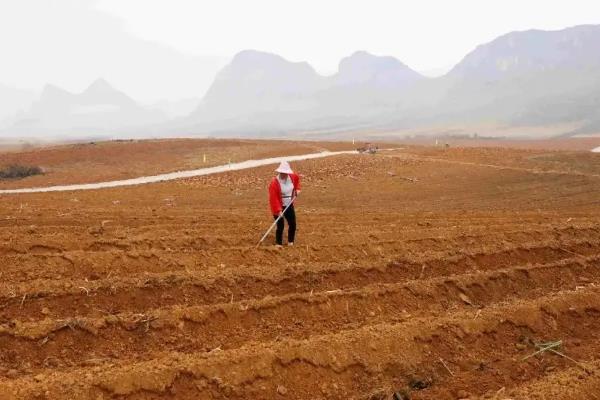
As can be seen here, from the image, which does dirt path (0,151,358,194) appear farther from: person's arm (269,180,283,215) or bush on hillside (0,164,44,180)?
person's arm (269,180,283,215)

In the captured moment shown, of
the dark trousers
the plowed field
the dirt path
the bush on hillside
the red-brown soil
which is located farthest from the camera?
the red-brown soil

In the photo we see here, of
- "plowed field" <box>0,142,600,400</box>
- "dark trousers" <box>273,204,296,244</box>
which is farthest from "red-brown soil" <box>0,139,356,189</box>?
"dark trousers" <box>273,204,296,244</box>

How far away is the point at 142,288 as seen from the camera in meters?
8.31

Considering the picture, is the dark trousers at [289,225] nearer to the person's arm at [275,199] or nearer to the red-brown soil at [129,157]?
the person's arm at [275,199]

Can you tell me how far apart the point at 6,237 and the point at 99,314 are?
13.5ft

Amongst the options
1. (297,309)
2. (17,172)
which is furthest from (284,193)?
(17,172)

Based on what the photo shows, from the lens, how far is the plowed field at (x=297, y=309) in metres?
6.30

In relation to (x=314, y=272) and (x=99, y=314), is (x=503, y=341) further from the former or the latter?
(x=99, y=314)

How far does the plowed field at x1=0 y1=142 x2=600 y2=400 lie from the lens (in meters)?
6.30

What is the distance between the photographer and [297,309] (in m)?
8.08

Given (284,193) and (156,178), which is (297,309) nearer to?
(284,193)

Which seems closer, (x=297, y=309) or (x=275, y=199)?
(x=297, y=309)

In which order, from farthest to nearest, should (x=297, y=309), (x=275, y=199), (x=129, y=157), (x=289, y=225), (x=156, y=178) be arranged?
1. (x=129, y=157)
2. (x=156, y=178)
3. (x=289, y=225)
4. (x=275, y=199)
5. (x=297, y=309)

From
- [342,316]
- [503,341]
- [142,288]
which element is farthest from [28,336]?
[503,341]
